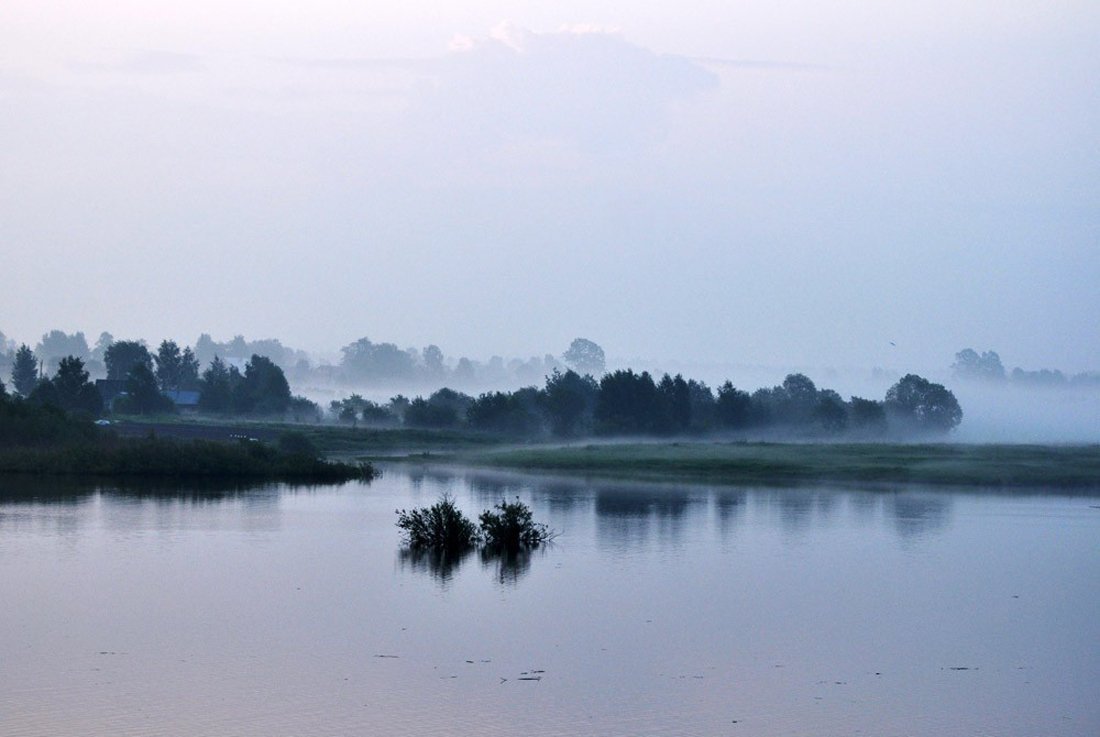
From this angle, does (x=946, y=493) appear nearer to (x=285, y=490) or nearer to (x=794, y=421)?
(x=285, y=490)

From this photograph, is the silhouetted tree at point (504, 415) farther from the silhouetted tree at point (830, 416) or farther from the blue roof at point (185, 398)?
Answer: the blue roof at point (185, 398)

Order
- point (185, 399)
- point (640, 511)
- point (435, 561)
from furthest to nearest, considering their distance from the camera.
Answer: point (185, 399)
point (640, 511)
point (435, 561)

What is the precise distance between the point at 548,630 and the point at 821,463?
40.7 meters

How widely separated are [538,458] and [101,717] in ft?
160

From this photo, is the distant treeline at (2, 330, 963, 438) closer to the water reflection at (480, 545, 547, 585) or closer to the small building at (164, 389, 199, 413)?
the small building at (164, 389, 199, 413)

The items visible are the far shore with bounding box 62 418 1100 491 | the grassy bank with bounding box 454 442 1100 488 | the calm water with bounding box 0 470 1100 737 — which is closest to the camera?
the calm water with bounding box 0 470 1100 737

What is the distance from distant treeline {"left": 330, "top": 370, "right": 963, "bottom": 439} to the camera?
89.4 meters

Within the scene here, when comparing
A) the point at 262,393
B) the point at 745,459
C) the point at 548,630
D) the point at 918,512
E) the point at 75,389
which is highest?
the point at 262,393

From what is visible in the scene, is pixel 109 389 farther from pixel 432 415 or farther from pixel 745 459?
pixel 745 459

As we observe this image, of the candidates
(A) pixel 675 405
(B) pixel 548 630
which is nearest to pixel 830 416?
(A) pixel 675 405

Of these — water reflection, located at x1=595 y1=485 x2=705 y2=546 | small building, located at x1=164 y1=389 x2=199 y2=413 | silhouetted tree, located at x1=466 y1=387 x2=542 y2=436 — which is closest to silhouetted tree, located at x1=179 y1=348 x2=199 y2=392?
small building, located at x1=164 y1=389 x2=199 y2=413

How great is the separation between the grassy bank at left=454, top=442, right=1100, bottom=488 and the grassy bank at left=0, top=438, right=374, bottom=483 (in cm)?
1232

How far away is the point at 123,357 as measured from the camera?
129750 mm

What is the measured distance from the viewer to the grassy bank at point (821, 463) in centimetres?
5188
